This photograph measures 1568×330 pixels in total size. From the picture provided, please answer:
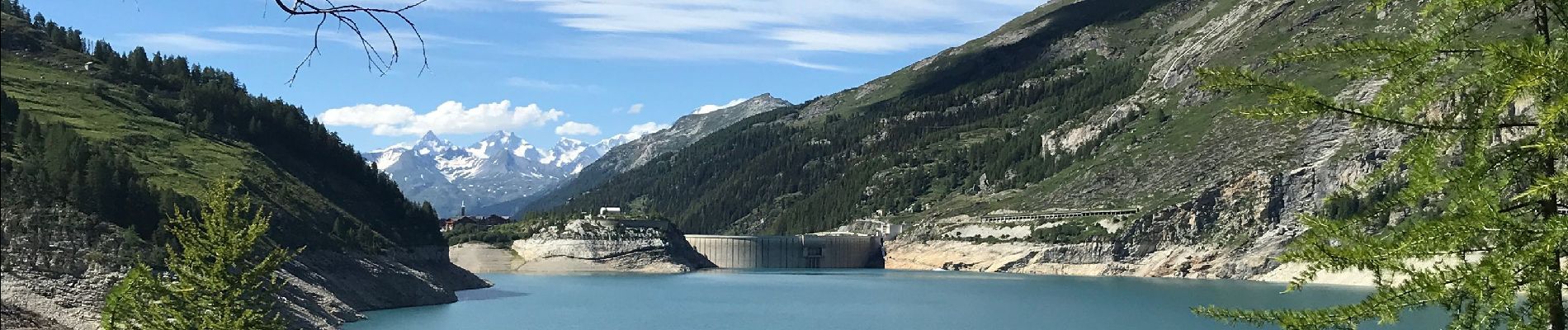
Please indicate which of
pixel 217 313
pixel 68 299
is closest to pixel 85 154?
pixel 68 299

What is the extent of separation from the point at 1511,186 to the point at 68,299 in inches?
2821

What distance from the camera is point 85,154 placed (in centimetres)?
8906

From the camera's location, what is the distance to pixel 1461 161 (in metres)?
14.7

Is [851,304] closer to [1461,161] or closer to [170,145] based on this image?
[170,145]

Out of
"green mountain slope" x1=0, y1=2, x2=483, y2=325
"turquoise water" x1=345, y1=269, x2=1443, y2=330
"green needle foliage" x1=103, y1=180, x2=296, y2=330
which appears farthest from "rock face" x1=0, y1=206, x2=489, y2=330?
"green needle foliage" x1=103, y1=180, x2=296, y2=330

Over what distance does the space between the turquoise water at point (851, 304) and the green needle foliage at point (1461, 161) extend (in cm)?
8741

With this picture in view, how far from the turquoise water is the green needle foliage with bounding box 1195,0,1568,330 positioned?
287 ft

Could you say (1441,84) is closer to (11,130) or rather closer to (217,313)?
(217,313)

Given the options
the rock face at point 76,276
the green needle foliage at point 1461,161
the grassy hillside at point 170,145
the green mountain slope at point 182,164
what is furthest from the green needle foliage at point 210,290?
the grassy hillside at point 170,145

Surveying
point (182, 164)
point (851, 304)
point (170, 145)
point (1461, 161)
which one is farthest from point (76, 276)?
point (851, 304)

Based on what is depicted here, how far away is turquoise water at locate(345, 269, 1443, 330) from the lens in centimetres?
11025

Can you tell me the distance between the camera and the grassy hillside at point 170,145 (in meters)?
87.2

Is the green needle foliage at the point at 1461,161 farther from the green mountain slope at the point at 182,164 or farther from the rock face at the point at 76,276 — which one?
the green mountain slope at the point at 182,164

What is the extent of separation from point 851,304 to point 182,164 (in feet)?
205
